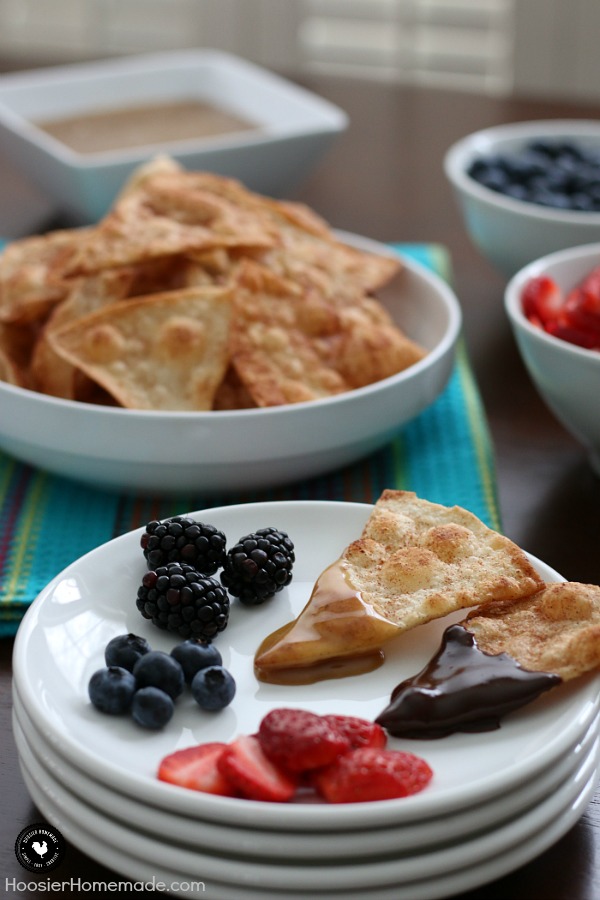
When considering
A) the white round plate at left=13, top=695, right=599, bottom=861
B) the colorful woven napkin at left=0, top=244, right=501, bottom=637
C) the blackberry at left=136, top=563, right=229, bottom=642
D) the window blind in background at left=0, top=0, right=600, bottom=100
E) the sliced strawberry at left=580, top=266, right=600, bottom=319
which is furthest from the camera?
the window blind in background at left=0, top=0, right=600, bottom=100

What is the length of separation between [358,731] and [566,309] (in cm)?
74

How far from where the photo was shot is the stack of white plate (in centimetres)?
69

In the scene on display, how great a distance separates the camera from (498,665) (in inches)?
32.3

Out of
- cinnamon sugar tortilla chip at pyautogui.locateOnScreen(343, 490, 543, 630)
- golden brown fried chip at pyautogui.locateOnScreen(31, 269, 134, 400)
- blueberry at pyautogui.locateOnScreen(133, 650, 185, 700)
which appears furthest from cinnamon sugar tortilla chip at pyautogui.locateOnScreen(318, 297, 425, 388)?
blueberry at pyautogui.locateOnScreen(133, 650, 185, 700)

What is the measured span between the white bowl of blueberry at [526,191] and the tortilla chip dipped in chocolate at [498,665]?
885 millimetres

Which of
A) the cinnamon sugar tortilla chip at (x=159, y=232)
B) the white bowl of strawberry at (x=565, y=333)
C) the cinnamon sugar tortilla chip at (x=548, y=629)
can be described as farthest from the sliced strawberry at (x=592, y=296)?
the cinnamon sugar tortilla chip at (x=548, y=629)

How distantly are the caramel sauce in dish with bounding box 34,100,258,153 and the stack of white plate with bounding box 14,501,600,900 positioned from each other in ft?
4.78

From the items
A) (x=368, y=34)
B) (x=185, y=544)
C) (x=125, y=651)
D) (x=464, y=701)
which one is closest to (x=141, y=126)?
(x=185, y=544)

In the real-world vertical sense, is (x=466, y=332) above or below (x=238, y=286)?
below

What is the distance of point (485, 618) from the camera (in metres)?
0.89

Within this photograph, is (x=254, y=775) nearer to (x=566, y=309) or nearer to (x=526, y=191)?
(x=566, y=309)

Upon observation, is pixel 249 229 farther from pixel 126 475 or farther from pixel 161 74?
pixel 161 74

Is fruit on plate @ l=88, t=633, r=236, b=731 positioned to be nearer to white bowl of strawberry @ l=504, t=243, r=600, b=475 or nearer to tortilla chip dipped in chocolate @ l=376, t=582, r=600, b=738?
tortilla chip dipped in chocolate @ l=376, t=582, r=600, b=738

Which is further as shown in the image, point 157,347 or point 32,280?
point 32,280
